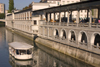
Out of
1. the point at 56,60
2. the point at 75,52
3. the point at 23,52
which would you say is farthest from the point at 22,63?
the point at 75,52

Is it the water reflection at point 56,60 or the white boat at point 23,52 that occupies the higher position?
the white boat at point 23,52

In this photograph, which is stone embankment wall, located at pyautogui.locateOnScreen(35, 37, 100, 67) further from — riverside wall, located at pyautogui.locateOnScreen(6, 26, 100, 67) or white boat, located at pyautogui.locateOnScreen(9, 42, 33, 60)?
white boat, located at pyautogui.locateOnScreen(9, 42, 33, 60)

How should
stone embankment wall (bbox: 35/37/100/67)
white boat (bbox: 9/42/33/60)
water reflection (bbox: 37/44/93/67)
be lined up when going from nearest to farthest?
stone embankment wall (bbox: 35/37/100/67)
water reflection (bbox: 37/44/93/67)
white boat (bbox: 9/42/33/60)

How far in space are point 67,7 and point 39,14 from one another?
68.7ft

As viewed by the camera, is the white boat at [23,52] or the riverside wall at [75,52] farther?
the white boat at [23,52]

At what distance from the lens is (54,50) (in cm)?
4169

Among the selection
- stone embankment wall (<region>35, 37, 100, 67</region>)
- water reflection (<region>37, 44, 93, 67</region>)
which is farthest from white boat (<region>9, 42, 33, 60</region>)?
stone embankment wall (<region>35, 37, 100, 67</region>)

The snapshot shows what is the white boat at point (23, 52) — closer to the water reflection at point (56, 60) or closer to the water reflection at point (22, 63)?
the water reflection at point (22, 63)

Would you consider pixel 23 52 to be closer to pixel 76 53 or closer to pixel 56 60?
pixel 56 60

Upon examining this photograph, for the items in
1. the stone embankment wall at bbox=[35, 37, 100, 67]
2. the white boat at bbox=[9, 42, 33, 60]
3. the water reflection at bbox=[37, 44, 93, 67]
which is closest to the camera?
the stone embankment wall at bbox=[35, 37, 100, 67]

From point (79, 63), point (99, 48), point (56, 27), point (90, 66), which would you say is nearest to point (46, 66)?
point (79, 63)

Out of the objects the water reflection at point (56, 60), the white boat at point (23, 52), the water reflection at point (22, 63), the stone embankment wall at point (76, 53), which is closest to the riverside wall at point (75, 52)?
the stone embankment wall at point (76, 53)

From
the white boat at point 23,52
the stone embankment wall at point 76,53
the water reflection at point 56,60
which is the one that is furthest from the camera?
the white boat at point 23,52

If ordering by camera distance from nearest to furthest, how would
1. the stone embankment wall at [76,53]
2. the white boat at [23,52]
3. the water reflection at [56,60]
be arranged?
the stone embankment wall at [76,53]
the water reflection at [56,60]
the white boat at [23,52]
